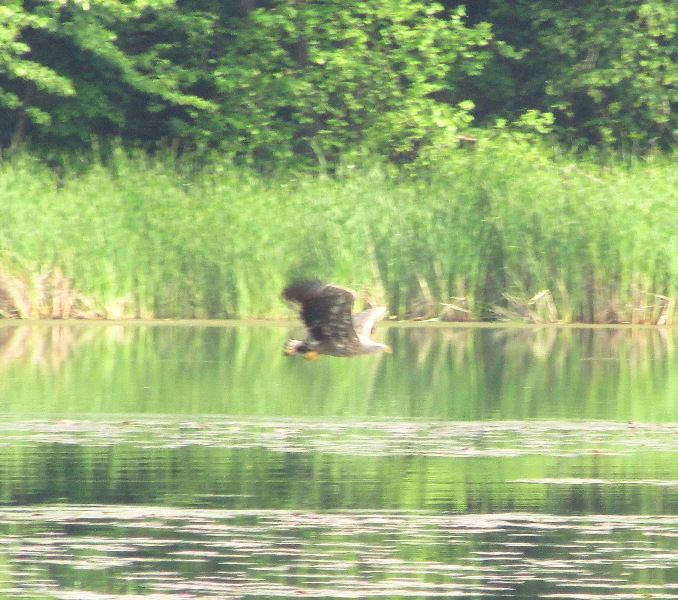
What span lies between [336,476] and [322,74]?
62.6 ft

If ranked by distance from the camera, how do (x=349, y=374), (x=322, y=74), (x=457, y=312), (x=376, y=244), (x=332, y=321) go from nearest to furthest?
1. (x=332, y=321)
2. (x=349, y=374)
3. (x=457, y=312)
4. (x=376, y=244)
5. (x=322, y=74)

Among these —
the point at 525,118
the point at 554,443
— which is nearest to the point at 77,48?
the point at 525,118

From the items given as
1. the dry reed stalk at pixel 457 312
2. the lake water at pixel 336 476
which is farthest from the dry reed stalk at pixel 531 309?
the lake water at pixel 336 476

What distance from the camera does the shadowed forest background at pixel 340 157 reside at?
818 inches

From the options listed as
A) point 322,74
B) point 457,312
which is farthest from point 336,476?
point 322,74

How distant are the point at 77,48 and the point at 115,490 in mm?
21125

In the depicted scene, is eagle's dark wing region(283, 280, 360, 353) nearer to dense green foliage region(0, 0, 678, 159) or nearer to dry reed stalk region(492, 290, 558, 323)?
dry reed stalk region(492, 290, 558, 323)

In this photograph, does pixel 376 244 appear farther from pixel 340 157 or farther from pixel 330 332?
pixel 330 332

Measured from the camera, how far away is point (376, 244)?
69.2ft

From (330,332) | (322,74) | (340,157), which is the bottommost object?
(330,332)

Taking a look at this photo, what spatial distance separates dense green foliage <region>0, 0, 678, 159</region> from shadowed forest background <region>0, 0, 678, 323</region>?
50mm

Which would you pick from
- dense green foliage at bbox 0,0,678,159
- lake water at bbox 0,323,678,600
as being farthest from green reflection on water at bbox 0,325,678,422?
dense green foliage at bbox 0,0,678,159

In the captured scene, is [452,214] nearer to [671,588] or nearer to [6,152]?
[6,152]

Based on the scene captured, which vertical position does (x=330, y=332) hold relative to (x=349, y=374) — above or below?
above
